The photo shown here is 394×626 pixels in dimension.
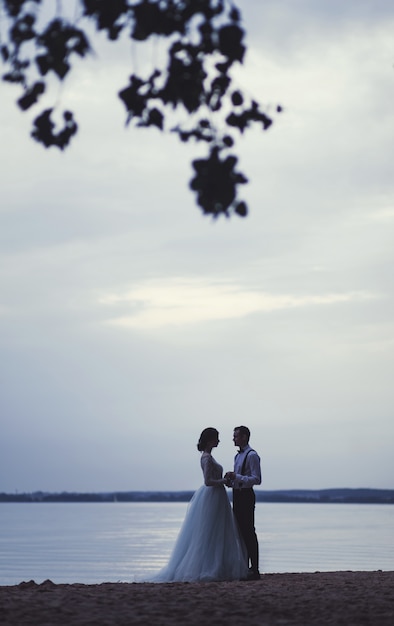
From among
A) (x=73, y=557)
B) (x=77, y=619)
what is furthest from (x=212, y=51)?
(x=73, y=557)

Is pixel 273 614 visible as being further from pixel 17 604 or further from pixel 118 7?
pixel 118 7

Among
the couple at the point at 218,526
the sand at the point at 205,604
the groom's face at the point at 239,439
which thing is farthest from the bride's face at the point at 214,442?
the sand at the point at 205,604

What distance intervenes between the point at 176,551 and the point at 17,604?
495cm

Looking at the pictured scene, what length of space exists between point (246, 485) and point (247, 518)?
25.1 inches

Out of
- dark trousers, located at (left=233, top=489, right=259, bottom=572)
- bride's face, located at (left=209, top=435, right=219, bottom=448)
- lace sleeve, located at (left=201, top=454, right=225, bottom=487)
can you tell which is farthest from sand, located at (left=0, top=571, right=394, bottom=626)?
bride's face, located at (left=209, top=435, right=219, bottom=448)

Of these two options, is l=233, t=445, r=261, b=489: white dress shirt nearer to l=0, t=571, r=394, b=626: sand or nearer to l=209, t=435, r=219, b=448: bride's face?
l=209, t=435, r=219, b=448: bride's face

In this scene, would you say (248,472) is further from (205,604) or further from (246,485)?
(205,604)

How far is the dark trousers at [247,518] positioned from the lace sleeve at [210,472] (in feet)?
0.94

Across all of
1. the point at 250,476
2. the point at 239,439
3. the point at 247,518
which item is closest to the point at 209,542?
the point at 247,518

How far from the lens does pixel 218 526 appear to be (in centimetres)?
1430

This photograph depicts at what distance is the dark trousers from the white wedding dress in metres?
0.09

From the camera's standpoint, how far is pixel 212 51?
28.0ft

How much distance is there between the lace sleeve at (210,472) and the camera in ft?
46.7

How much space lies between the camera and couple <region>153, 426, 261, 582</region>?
46.1ft
